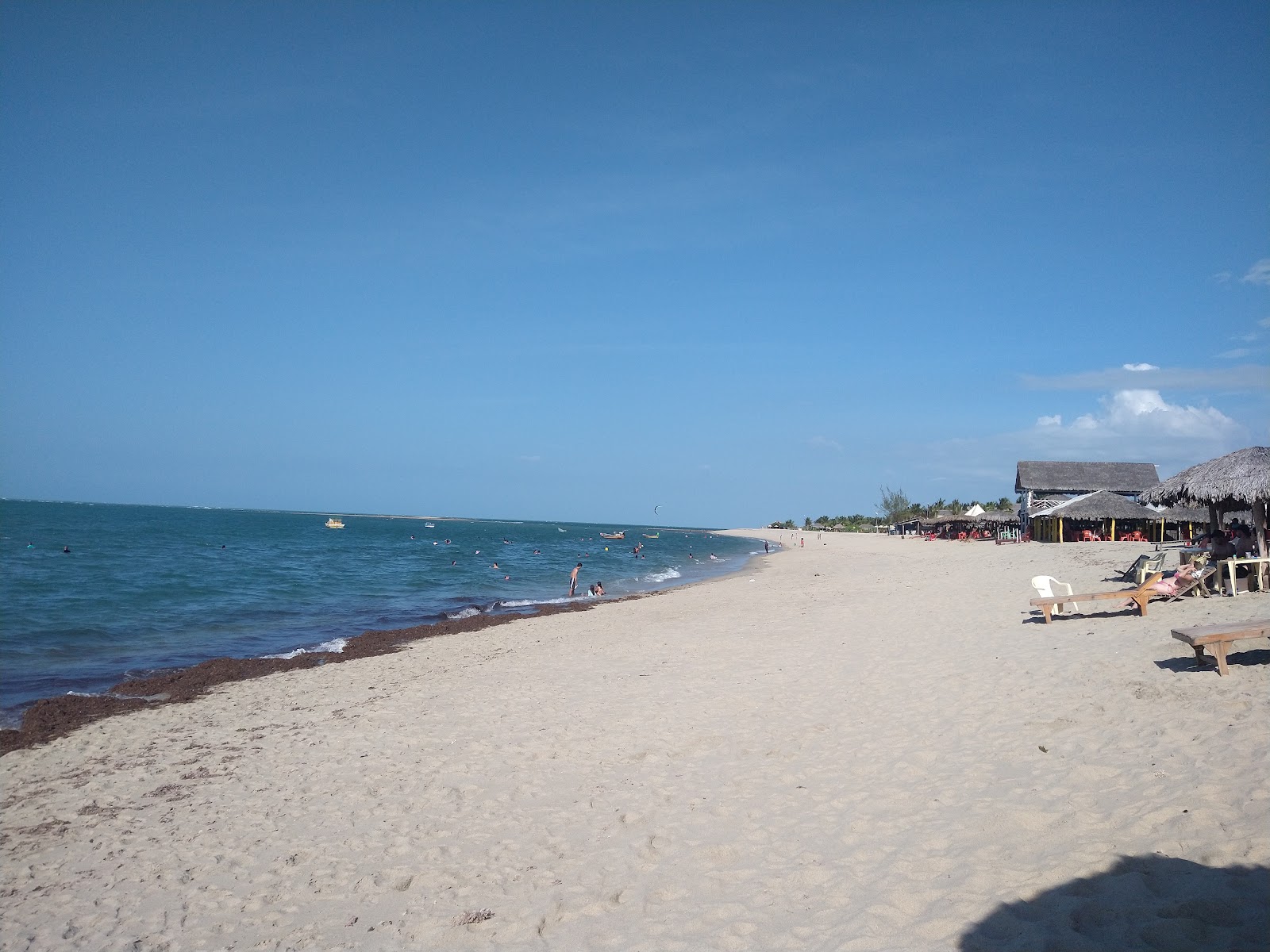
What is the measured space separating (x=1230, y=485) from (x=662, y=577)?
25.5m

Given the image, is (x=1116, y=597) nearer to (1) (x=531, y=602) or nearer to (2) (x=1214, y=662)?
(2) (x=1214, y=662)

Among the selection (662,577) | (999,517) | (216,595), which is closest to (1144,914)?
(216,595)

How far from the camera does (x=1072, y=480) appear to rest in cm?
4734

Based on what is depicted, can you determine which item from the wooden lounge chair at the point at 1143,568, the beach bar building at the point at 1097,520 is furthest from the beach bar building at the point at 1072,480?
the wooden lounge chair at the point at 1143,568

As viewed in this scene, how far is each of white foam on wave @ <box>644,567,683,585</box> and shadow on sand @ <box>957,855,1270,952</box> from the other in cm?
2874

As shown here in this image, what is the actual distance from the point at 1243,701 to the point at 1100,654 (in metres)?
2.48

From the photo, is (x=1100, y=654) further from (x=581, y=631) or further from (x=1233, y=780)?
(x=581, y=631)

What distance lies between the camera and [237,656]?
47.8 ft

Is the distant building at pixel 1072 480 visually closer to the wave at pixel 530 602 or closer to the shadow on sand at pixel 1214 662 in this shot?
the wave at pixel 530 602

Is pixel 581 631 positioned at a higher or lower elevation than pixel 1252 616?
lower

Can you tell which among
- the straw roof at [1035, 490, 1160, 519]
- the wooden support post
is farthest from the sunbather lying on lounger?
the straw roof at [1035, 490, 1160, 519]

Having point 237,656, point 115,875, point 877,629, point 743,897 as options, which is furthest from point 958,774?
point 237,656

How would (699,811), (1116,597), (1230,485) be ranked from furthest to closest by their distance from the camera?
(1230,485) → (1116,597) → (699,811)

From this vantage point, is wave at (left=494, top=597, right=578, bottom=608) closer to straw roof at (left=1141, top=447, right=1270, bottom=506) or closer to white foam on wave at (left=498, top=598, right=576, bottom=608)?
white foam on wave at (left=498, top=598, right=576, bottom=608)
